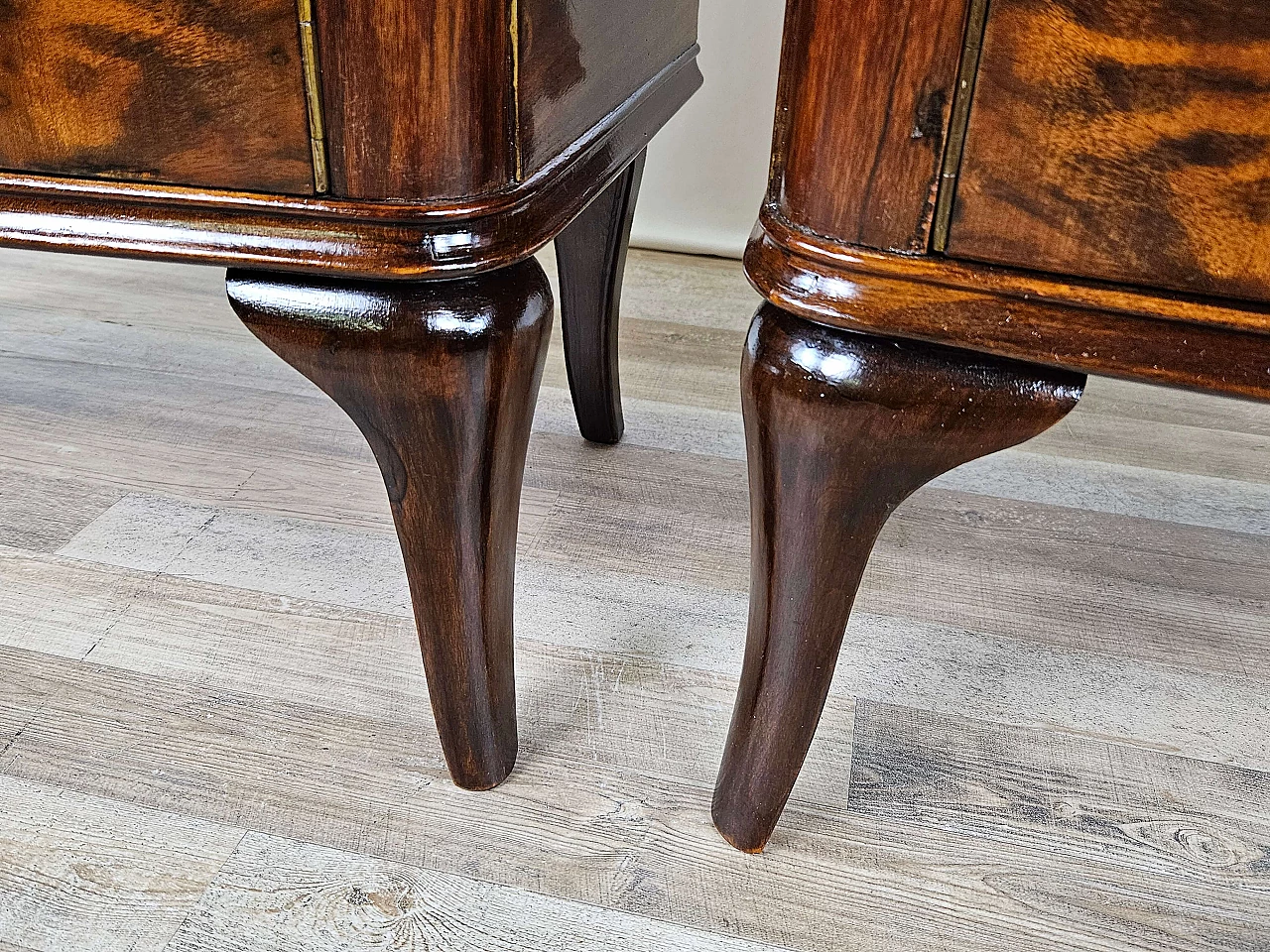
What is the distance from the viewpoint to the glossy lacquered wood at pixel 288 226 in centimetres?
44

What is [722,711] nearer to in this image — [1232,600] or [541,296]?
[541,296]

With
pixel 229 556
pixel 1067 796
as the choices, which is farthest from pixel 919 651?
pixel 229 556

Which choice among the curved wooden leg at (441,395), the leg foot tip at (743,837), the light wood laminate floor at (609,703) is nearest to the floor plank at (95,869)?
the light wood laminate floor at (609,703)

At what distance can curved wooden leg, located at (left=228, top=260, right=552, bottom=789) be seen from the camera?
0.46 meters

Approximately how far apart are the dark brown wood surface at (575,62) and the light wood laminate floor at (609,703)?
0.38 metres

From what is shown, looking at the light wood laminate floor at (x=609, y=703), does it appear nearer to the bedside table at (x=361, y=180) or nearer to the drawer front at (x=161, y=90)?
the bedside table at (x=361, y=180)

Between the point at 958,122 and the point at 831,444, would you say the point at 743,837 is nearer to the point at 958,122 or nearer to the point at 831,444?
the point at 831,444

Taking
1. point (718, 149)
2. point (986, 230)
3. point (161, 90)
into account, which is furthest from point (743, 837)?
point (718, 149)

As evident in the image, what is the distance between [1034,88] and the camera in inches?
14.2

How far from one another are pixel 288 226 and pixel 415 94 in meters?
0.08

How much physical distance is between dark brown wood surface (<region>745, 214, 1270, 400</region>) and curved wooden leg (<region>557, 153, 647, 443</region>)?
1.63 feet

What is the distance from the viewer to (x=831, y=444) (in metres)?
0.45

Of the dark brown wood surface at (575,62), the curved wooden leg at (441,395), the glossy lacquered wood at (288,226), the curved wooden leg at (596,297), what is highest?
the dark brown wood surface at (575,62)

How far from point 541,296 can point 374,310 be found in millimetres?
84
